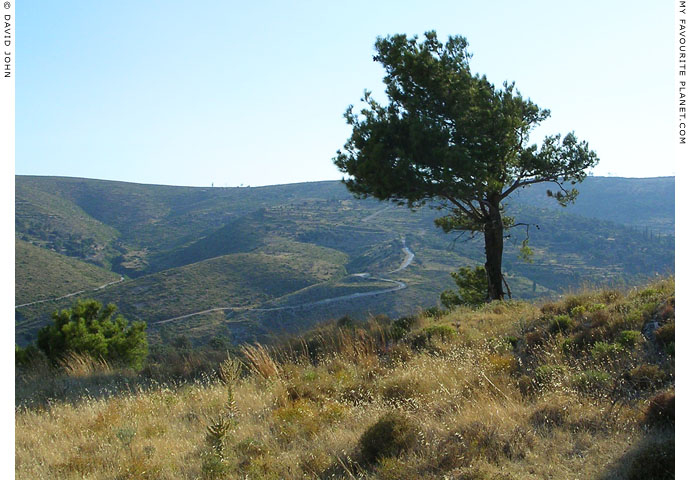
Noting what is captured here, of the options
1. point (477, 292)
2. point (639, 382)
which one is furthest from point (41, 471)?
point (477, 292)

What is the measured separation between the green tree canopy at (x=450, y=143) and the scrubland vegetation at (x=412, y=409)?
18.0ft

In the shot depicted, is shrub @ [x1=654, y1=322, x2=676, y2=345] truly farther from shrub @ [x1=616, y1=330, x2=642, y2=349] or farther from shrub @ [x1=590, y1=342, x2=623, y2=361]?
shrub @ [x1=590, y1=342, x2=623, y2=361]

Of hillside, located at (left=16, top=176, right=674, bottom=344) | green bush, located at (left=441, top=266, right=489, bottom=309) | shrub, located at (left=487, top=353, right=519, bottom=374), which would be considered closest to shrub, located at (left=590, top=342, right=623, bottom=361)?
shrub, located at (left=487, top=353, right=519, bottom=374)

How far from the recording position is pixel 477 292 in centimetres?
1873

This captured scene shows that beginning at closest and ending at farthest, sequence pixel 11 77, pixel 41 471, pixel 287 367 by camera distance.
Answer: pixel 11 77
pixel 41 471
pixel 287 367

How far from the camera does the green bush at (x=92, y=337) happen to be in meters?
13.6

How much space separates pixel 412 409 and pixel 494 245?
32.5 ft

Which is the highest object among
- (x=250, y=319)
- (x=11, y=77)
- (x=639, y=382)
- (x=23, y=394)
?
(x=11, y=77)

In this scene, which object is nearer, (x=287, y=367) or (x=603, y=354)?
(x=603, y=354)

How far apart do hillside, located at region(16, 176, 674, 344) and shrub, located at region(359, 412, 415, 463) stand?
306 inches

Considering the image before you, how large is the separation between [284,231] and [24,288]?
1701 inches

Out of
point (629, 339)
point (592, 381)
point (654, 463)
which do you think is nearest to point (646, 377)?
point (592, 381)

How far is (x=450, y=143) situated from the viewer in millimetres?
14898

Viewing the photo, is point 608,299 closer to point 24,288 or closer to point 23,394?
point 23,394
